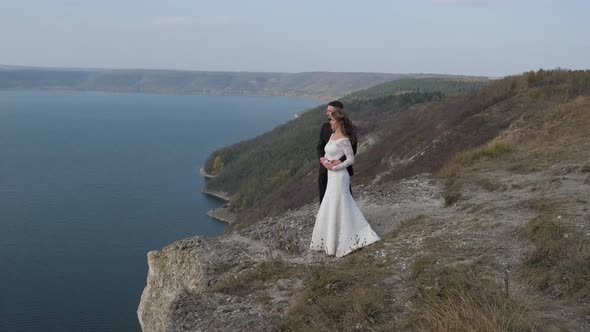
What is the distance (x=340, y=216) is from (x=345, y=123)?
1.36 meters

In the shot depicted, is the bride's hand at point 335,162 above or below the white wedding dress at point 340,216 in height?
above

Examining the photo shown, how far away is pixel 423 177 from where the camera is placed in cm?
1261

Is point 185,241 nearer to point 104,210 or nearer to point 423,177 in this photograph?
point 423,177

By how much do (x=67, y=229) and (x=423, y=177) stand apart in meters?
54.7

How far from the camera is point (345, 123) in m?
6.96

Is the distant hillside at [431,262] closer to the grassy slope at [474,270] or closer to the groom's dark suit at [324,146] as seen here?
the grassy slope at [474,270]

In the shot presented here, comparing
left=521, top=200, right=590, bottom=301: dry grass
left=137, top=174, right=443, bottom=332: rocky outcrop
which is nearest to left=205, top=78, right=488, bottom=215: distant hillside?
left=137, top=174, right=443, bottom=332: rocky outcrop

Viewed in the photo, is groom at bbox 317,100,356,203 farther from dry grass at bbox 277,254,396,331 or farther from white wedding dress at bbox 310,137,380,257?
dry grass at bbox 277,254,396,331

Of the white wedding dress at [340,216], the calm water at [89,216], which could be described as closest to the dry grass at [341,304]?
the white wedding dress at [340,216]

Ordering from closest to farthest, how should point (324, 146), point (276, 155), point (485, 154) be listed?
point (324, 146)
point (485, 154)
point (276, 155)

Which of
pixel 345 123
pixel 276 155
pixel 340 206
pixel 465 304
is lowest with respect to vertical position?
pixel 276 155

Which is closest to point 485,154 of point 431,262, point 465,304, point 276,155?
point 431,262

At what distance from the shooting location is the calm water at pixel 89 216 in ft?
135

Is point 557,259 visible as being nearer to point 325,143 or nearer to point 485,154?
point 325,143
